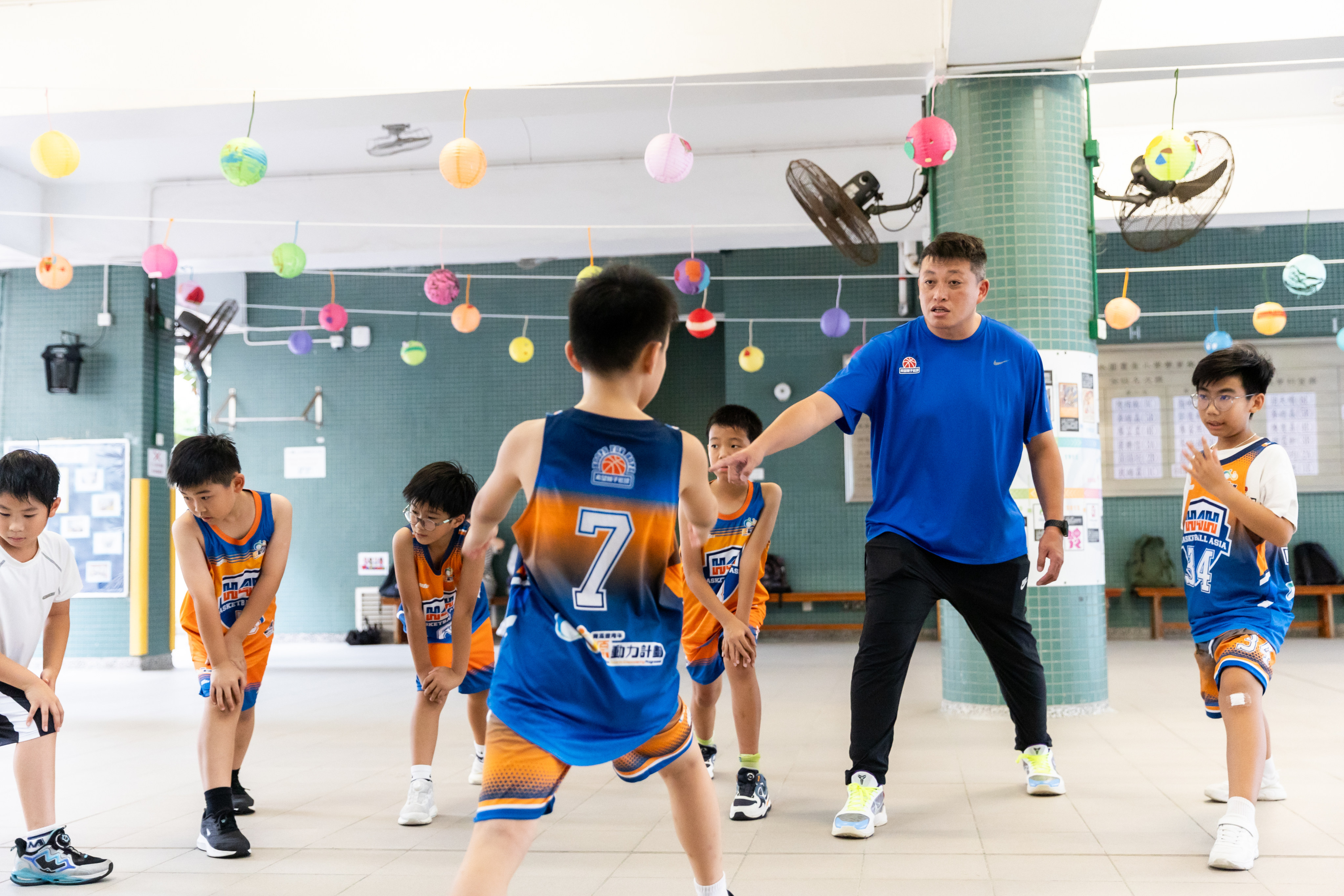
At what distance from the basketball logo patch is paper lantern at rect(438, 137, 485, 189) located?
362 cm

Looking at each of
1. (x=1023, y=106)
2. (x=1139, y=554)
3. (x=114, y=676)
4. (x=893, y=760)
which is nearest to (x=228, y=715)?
(x=893, y=760)

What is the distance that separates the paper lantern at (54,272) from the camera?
661cm

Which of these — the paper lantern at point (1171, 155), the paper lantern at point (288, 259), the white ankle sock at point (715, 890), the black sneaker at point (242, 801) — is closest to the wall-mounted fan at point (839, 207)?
the paper lantern at point (1171, 155)

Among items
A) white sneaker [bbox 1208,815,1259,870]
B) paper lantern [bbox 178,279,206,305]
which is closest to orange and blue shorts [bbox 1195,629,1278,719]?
white sneaker [bbox 1208,815,1259,870]

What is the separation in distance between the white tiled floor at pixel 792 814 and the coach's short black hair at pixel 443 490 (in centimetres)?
93

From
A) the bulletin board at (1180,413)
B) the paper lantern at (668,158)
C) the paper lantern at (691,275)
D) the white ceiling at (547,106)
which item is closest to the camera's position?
the paper lantern at (668,158)

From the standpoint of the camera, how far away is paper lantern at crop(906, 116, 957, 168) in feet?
15.9

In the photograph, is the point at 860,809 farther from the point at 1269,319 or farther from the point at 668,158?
the point at 1269,319

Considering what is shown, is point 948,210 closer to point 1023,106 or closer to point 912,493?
point 1023,106

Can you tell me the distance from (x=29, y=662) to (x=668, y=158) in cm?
362

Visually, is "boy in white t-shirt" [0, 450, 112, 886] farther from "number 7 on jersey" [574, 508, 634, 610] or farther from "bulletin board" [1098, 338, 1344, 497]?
"bulletin board" [1098, 338, 1344, 497]

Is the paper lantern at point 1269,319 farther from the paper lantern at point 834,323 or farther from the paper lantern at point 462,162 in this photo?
the paper lantern at point 462,162

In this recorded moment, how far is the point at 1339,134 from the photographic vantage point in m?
7.77

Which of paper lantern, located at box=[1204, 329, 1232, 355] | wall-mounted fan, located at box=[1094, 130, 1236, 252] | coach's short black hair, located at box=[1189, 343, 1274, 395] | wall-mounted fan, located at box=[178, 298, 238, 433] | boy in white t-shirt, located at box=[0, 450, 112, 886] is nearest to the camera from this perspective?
boy in white t-shirt, located at box=[0, 450, 112, 886]
